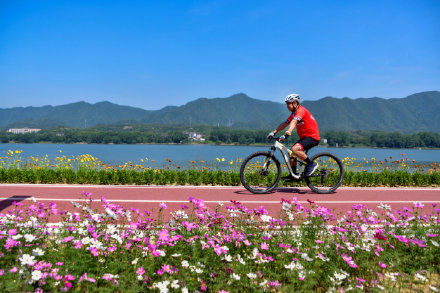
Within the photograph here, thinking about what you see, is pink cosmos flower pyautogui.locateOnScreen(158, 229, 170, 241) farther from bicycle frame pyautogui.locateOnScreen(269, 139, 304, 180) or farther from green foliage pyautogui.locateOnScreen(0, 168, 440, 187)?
green foliage pyautogui.locateOnScreen(0, 168, 440, 187)

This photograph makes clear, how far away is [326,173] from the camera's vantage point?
837 centimetres

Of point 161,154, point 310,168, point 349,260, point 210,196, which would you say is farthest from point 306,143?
point 161,154

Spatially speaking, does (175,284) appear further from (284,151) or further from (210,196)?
(284,151)

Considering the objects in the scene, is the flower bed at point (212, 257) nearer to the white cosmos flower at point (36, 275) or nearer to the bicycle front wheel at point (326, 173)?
the white cosmos flower at point (36, 275)

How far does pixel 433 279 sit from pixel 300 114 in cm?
475

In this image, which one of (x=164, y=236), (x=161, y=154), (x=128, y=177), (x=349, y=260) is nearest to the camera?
(x=349, y=260)

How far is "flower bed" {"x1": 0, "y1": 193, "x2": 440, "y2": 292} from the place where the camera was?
2906 mm

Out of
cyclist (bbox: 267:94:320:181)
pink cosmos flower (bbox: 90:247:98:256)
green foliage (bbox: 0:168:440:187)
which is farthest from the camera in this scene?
green foliage (bbox: 0:168:440:187)

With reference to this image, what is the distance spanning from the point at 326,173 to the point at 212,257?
5783 millimetres

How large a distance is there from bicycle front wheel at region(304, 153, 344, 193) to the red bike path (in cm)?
22

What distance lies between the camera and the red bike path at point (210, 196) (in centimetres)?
651

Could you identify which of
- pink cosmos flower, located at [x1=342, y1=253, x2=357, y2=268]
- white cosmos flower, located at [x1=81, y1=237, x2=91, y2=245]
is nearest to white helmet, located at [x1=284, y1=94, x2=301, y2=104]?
pink cosmos flower, located at [x1=342, y1=253, x2=357, y2=268]

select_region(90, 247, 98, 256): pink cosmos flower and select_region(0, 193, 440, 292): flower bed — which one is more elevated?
select_region(90, 247, 98, 256): pink cosmos flower

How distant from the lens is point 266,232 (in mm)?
4031
